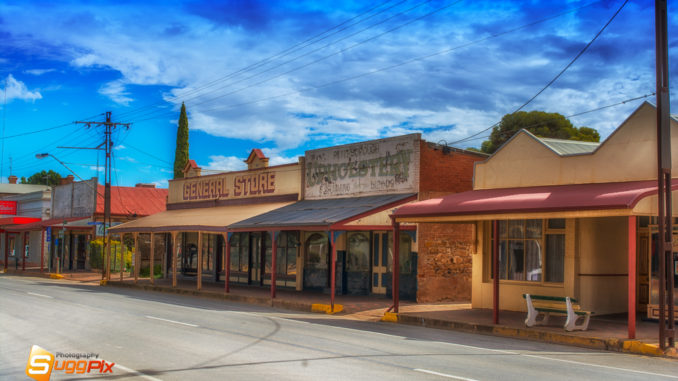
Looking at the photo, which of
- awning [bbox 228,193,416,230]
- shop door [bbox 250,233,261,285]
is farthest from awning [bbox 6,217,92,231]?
awning [bbox 228,193,416,230]

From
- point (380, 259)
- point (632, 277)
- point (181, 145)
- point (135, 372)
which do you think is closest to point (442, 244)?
point (380, 259)

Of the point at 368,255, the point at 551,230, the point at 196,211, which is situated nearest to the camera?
the point at 551,230

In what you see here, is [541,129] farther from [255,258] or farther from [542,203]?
[542,203]

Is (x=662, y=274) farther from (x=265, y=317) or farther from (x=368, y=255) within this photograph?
(x=368, y=255)

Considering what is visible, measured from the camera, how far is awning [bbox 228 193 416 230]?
19.9 meters

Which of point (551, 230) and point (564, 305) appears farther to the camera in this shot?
point (551, 230)

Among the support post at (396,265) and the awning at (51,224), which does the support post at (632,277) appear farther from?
the awning at (51,224)

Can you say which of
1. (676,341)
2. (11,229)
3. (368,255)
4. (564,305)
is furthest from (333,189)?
(11,229)

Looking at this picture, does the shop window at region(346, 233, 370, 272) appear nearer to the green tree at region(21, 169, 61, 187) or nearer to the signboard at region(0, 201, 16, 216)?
the signboard at region(0, 201, 16, 216)

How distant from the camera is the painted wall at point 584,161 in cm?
1515

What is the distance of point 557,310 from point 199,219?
667 inches

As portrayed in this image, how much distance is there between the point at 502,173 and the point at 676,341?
666 centimetres

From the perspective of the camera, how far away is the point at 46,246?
48.3 m

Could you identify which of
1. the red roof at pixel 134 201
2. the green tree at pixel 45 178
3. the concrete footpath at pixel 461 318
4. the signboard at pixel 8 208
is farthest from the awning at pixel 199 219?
the green tree at pixel 45 178
